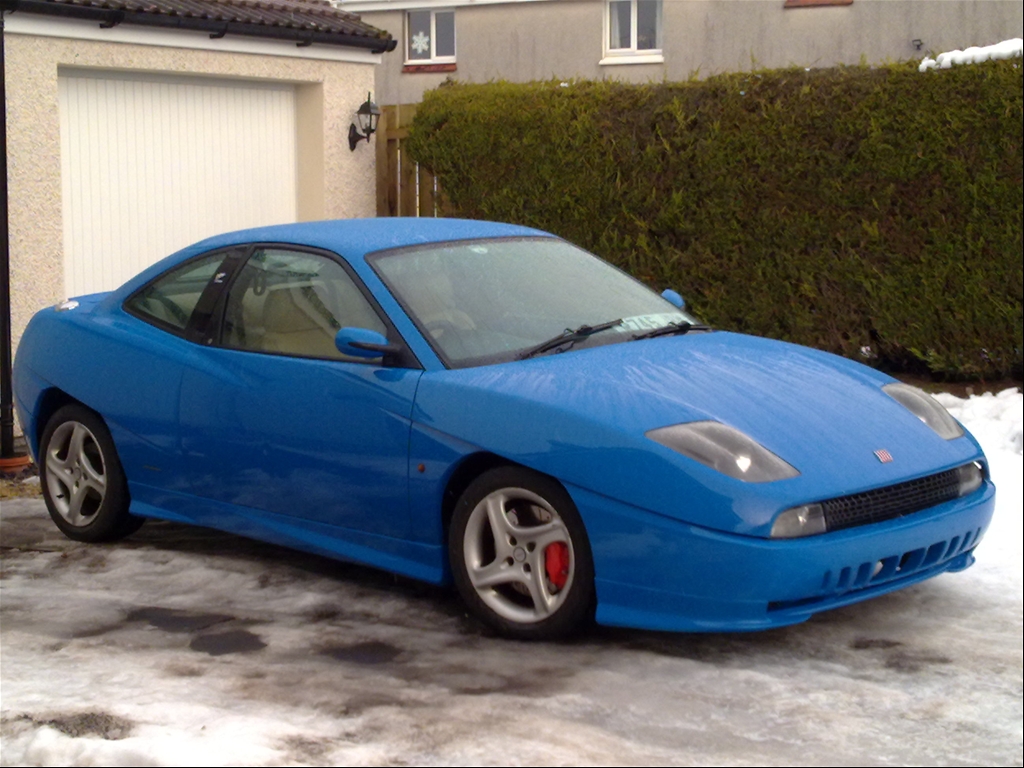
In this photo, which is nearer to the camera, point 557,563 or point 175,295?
point 557,563

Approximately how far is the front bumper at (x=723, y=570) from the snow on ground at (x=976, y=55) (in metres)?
5.69

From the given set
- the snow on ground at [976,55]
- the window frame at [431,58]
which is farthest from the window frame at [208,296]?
the window frame at [431,58]

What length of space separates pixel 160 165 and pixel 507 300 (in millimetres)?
6435

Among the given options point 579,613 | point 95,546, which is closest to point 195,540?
point 95,546

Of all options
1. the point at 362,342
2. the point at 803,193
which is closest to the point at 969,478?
the point at 362,342

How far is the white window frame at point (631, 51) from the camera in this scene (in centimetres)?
2156

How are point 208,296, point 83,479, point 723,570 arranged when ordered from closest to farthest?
point 723,570
point 208,296
point 83,479

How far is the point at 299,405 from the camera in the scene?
5719 millimetres

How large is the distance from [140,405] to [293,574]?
999mm

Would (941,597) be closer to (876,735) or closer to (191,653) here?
(876,735)

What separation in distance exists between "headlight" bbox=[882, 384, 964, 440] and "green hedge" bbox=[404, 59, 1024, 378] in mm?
4440

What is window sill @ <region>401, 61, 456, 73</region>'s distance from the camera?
24.2m

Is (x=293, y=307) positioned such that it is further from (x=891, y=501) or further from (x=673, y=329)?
(x=891, y=501)

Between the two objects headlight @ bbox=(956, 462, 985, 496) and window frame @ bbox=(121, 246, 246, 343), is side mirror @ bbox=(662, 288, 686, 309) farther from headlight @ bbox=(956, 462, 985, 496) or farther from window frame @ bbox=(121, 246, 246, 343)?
window frame @ bbox=(121, 246, 246, 343)
